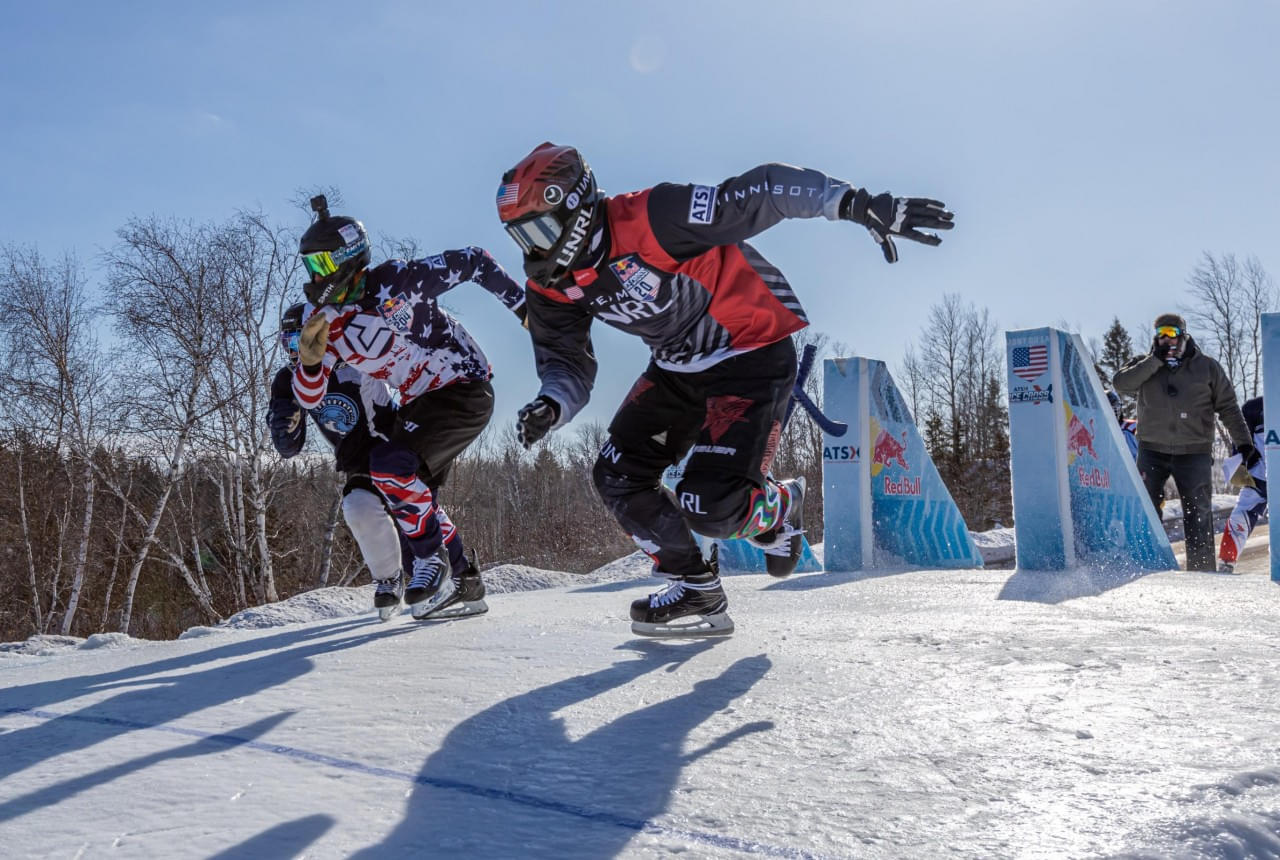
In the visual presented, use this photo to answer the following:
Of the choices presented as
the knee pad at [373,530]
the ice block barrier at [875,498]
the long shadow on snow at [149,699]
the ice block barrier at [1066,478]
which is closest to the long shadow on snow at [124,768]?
the long shadow on snow at [149,699]

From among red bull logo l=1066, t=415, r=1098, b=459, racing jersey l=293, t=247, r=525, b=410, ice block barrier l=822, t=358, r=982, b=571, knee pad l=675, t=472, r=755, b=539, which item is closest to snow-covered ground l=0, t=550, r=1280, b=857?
knee pad l=675, t=472, r=755, b=539

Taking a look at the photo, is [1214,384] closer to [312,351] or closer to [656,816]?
[312,351]

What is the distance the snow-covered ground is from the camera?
4.42 feet

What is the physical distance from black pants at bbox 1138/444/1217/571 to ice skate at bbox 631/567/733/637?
500cm

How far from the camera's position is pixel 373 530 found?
4.46 meters

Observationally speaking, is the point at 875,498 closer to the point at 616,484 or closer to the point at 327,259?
the point at 616,484

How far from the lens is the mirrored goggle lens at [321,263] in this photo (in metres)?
4.21

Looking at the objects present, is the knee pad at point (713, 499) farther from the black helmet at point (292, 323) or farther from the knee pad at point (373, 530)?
the black helmet at point (292, 323)

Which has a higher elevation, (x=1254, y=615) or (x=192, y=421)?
(x=192, y=421)

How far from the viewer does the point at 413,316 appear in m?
4.47

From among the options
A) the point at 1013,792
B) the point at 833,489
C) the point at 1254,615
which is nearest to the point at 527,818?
the point at 1013,792

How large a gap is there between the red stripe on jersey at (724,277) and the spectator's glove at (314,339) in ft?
4.89

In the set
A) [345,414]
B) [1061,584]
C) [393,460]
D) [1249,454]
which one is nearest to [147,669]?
[393,460]

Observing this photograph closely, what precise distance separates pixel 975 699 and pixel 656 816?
979mm
